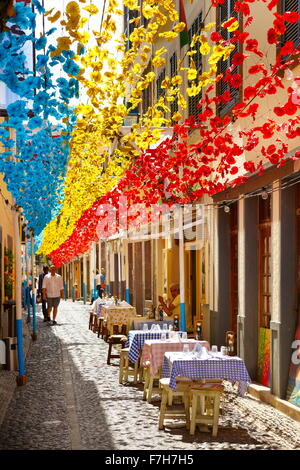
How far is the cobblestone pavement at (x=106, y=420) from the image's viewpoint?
959cm

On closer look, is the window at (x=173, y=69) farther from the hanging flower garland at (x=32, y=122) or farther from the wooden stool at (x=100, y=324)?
the wooden stool at (x=100, y=324)

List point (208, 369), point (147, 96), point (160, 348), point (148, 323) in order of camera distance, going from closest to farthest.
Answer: point (208, 369), point (160, 348), point (148, 323), point (147, 96)

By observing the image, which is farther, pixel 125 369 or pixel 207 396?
pixel 125 369

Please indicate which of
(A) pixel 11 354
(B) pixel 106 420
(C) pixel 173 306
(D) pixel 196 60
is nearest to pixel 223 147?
(B) pixel 106 420

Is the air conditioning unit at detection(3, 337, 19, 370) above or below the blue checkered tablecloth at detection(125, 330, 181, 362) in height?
below

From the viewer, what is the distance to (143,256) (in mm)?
32219

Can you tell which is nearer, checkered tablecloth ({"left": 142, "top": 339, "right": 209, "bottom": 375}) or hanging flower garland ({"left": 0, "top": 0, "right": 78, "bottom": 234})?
hanging flower garland ({"left": 0, "top": 0, "right": 78, "bottom": 234})

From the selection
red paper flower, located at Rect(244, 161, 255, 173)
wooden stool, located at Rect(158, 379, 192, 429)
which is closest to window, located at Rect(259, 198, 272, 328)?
red paper flower, located at Rect(244, 161, 255, 173)

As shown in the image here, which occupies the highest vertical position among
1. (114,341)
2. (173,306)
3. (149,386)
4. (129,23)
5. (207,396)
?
(129,23)

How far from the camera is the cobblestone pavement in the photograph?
31.5 ft

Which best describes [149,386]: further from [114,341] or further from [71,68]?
[71,68]

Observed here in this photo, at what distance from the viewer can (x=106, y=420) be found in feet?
36.3

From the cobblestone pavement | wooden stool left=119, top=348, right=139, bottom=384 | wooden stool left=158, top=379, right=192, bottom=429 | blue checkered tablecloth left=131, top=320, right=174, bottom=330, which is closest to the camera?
the cobblestone pavement

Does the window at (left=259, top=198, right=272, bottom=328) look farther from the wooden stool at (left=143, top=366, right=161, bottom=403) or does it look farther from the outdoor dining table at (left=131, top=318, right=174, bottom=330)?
the outdoor dining table at (left=131, top=318, right=174, bottom=330)
